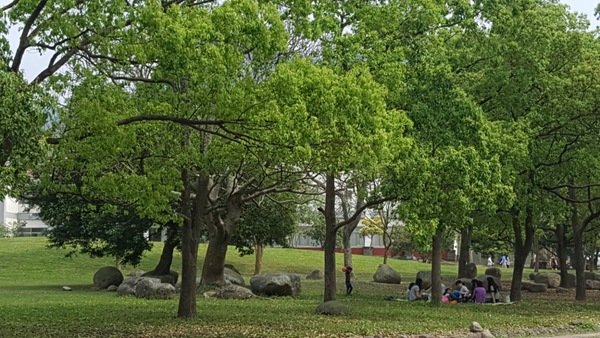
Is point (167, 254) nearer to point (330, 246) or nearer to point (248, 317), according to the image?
point (330, 246)

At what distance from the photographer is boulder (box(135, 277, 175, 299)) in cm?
2780

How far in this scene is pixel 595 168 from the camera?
81.0 feet

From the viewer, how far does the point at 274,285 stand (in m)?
30.0

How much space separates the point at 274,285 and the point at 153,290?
5.12m

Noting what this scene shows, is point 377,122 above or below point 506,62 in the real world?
below

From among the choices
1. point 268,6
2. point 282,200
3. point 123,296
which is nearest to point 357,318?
point 268,6

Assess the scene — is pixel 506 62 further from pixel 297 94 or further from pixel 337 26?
pixel 297 94

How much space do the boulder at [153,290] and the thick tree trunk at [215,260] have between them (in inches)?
171

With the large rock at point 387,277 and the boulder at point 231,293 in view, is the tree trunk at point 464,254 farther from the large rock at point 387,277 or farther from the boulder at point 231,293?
the boulder at point 231,293

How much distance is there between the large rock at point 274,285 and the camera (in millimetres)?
30000

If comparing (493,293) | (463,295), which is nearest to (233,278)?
(463,295)

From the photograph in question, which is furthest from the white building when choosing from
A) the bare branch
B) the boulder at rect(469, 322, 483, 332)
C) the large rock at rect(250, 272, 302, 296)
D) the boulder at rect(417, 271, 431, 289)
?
the boulder at rect(469, 322, 483, 332)

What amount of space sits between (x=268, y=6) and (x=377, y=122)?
11.1ft

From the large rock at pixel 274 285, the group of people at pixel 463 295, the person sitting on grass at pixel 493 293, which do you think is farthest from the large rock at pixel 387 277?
the person sitting on grass at pixel 493 293
